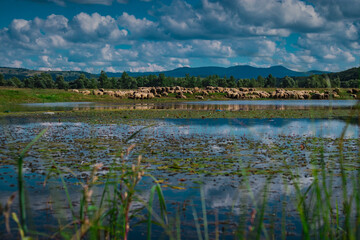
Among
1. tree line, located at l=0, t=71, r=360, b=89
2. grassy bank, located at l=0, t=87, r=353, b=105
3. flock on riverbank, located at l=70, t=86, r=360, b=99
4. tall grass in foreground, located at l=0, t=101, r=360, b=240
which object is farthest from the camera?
tree line, located at l=0, t=71, r=360, b=89

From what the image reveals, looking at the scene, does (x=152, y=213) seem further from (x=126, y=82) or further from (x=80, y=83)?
(x=126, y=82)

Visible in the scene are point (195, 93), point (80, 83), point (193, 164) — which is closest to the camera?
point (193, 164)

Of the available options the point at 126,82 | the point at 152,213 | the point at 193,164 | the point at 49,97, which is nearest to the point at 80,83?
the point at 126,82

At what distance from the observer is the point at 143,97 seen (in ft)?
243

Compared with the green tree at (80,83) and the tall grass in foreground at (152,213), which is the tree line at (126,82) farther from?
the tall grass in foreground at (152,213)

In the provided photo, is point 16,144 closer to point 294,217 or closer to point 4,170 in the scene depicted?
point 4,170

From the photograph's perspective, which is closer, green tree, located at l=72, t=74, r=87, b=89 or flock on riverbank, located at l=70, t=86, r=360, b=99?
flock on riverbank, located at l=70, t=86, r=360, b=99

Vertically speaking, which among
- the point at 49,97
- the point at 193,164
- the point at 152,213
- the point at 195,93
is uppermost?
the point at 195,93

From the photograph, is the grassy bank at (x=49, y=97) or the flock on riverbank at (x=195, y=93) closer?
the grassy bank at (x=49, y=97)

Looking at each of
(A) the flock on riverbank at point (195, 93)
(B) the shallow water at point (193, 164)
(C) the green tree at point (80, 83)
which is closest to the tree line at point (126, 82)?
(C) the green tree at point (80, 83)

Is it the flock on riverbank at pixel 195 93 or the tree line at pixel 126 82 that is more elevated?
the tree line at pixel 126 82

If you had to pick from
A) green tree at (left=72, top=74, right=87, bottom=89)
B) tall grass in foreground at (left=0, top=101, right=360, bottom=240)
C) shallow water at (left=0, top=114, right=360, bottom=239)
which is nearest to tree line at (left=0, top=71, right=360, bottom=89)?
green tree at (left=72, top=74, right=87, bottom=89)

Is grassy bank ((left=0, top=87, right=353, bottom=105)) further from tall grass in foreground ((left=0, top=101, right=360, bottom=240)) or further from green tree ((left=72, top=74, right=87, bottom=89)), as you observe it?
→ green tree ((left=72, top=74, right=87, bottom=89))

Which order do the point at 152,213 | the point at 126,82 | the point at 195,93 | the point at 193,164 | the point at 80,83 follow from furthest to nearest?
the point at 126,82
the point at 80,83
the point at 195,93
the point at 193,164
the point at 152,213
